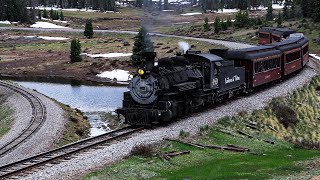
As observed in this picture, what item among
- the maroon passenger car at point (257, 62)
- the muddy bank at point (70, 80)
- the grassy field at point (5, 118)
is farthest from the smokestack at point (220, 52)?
the muddy bank at point (70, 80)

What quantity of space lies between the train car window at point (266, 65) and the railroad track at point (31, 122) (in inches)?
664

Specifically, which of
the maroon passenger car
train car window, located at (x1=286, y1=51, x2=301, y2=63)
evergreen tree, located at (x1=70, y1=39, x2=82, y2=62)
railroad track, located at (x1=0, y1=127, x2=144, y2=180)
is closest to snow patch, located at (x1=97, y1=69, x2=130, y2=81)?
evergreen tree, located at (x1=70, y1=39, x2=82, y2=62)

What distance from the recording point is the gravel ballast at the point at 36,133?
24.4 meters

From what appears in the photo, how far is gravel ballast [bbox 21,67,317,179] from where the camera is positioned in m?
19.3

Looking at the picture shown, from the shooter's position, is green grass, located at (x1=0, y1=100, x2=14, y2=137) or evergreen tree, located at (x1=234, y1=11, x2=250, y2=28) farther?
evergreen tree, located at (x1=234, y1=11, x2=250, y2=28)

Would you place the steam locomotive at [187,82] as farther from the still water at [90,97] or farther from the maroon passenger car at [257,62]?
the still water at [90,97]

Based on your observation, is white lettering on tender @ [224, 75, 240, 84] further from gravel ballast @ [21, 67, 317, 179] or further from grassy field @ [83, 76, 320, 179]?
grassy field @ [83, 76, 320, 179]

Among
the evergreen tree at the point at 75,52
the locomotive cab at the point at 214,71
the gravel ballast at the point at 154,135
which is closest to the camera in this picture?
the gravel ballast at the point at 154,135

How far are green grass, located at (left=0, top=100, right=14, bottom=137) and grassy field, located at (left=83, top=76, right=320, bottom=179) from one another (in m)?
14.5

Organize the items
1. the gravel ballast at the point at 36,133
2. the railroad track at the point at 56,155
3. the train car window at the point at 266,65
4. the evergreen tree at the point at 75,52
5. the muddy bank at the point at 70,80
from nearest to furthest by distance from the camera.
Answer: the railroad track at the point at 56,155
the gravel ballast at the point at 36,133
the train car window at the point at 266,65
the muddy bank at the point at 70,80
the evergreen tree at the point at 75,52

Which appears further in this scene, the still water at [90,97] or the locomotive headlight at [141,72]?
the still water at [90,97]

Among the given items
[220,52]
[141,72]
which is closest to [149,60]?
[141,72]

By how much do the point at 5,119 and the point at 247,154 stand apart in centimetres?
2131

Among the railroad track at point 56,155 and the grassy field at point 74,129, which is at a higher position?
the railroad track at point 56,155
